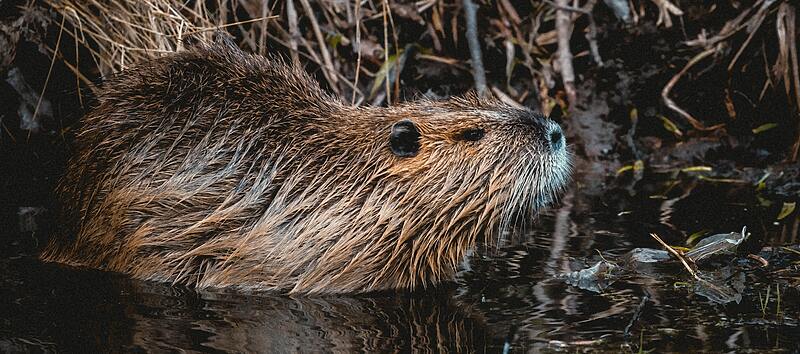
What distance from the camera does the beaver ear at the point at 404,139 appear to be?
152 inches

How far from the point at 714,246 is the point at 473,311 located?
0.94 meters

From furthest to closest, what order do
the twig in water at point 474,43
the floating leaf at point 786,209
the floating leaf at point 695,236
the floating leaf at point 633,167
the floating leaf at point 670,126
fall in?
the floating leaf at point 670,126 < the floating leaf at point 633,167 < the twig in water at point 474,43 < the floating leaf at point 786,209 < the floating leaf at point 695,236

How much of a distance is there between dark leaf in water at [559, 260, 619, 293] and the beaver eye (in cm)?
55

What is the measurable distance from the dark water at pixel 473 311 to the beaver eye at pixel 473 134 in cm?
44

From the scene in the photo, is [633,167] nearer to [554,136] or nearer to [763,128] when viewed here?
[763,128]

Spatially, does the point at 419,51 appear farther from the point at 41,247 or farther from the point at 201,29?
the point at 41,247

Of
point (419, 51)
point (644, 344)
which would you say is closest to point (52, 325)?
point (644, 344)

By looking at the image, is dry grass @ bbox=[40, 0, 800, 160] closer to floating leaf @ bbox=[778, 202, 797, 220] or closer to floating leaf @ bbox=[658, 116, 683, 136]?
floating leaf @ bbox=[658, 116, 683, 136]

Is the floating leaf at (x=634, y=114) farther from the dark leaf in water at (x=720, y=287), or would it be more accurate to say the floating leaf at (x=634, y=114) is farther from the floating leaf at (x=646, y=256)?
the dark leaf in water at (x=720, y=287)

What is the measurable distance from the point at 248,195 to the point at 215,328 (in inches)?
31.9

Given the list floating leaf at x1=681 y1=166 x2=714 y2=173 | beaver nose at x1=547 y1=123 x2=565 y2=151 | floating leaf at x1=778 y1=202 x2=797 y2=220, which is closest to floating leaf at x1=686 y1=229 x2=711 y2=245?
floating leaf at x1=778 y1=202 x2=797 y2=220

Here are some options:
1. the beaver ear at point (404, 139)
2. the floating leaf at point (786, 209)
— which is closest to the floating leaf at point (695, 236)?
the floating leaf at point (786, 209)

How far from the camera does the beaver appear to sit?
3.78 metres

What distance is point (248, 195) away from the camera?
12.6 feet
